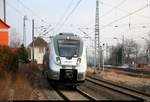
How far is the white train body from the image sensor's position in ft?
78.1

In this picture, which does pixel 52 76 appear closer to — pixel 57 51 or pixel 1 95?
pixel 57 51

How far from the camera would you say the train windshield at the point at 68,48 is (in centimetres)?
2429

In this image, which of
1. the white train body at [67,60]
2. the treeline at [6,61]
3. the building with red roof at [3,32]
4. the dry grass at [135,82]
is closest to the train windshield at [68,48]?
the white train body at [67,60]

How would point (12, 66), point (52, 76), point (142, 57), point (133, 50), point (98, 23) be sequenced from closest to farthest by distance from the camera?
point (52, 76)
point (12, 66)
point (98, 23)
point (133, 50)
point (142, 57)

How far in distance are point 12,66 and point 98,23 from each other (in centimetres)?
2448

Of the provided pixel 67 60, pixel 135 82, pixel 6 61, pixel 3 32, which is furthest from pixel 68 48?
pixel 3 32

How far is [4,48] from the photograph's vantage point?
27.4 metres

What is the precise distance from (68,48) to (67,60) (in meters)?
1.02

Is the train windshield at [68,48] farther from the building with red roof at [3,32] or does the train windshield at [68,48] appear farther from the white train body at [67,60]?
the building with red roof at [3,32]

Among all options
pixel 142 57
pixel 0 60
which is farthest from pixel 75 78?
pixel 142 57

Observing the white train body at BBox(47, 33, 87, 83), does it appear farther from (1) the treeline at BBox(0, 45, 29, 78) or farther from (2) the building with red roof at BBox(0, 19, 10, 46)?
(2) the building with red roof at BBox(0, 19, 10, 46)

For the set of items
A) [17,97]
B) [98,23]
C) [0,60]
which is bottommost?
[17,97]

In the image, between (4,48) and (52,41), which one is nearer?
(52,41)

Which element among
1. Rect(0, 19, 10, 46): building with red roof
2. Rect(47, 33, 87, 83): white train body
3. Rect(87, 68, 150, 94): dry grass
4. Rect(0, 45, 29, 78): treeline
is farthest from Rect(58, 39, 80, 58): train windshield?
Rect(0, 19, 10, 46): building with red roof
